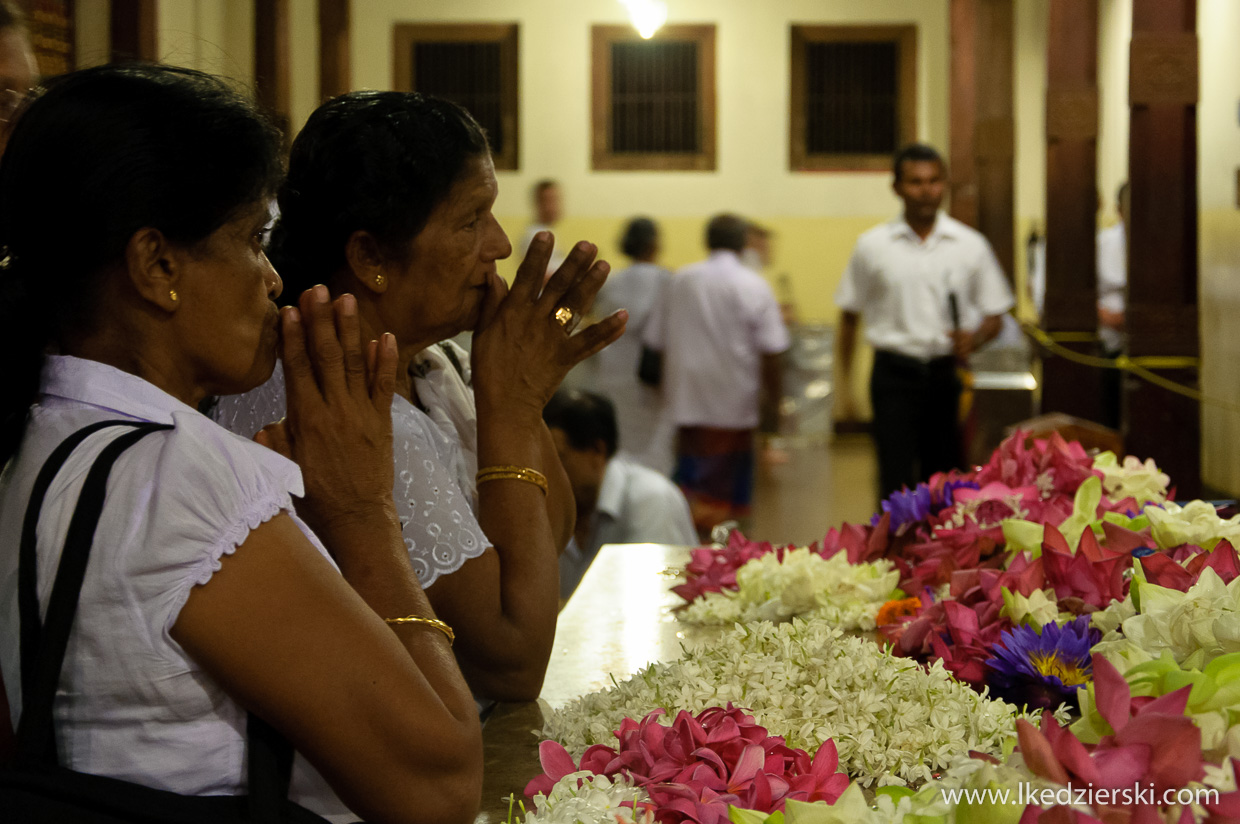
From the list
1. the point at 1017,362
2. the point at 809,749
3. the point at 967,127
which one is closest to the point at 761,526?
the point at 1017,362

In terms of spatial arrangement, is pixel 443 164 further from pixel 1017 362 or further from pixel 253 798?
pixel 1017 362

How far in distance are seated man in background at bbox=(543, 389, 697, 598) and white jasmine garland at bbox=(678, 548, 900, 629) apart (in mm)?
1652

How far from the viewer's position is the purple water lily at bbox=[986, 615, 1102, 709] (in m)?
1.22

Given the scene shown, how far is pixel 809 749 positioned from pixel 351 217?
0.83 meters

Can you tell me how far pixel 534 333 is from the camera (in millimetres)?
1701

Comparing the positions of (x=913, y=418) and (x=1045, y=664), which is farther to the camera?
(x=913, y=418)

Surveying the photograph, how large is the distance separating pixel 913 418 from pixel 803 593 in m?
3.82

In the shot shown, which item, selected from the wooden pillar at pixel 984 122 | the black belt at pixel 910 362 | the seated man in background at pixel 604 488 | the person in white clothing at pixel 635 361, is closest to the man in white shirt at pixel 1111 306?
the wooden pillar at pixel 984 122

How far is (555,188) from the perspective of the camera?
26.5ft

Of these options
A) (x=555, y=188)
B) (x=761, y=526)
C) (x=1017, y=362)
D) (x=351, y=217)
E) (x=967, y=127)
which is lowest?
(x=761, y=526)

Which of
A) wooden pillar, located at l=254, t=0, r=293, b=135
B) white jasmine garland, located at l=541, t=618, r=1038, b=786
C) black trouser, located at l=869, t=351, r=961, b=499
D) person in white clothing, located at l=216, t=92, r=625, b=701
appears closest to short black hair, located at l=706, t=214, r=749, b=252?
black trouser, located at l=869, t=351, r=961, b=499

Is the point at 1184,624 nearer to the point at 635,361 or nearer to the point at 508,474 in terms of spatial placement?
the point at 508,474

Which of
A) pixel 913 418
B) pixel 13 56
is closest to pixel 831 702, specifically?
pixel 13 56

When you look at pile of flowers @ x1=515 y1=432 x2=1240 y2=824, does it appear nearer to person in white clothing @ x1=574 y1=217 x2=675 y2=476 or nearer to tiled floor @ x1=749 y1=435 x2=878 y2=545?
tiled floor @ x1=749 y1=435 x2=878 y2=545
